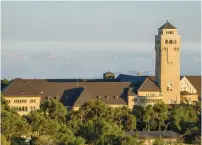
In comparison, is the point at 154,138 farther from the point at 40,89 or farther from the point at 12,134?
the point at 40,89

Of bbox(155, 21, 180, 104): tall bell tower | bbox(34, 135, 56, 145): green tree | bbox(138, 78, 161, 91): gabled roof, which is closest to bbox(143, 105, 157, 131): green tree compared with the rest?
bbox(138, 78, 161, 91): gabled roof

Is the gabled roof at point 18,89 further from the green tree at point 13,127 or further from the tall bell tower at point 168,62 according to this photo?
the green tree at point 13,127

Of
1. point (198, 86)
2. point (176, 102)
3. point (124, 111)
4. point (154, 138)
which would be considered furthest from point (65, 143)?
point (198, 86)

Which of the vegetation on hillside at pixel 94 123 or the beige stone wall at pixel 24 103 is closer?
the vegetation on hillside at pixel 94 123

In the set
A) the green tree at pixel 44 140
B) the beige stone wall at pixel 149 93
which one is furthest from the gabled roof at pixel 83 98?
the green tree at pixel 44 140

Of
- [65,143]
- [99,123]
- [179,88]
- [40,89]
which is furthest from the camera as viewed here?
[179,88]

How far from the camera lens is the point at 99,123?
53906 millimetres

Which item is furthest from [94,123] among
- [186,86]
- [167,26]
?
[186,86]

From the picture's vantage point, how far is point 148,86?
7388 centimetres

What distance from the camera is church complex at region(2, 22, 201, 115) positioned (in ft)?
225

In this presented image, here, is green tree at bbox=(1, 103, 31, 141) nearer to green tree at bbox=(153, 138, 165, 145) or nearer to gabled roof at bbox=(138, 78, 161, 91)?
green tree at bbox=(153, 138, 165, 145)

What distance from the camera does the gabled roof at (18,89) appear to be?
68.2 m

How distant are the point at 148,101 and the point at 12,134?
2442 centimetres

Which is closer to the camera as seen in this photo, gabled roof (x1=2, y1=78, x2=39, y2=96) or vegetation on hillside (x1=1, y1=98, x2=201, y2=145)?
vegetation on hillside (x1=1, y1=98, x2=201, y2=145)
